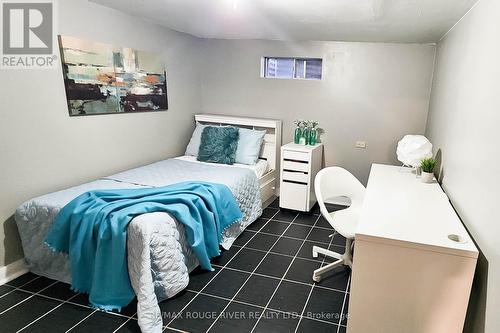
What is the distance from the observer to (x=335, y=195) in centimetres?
279

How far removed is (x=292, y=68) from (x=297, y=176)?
1.45 metres

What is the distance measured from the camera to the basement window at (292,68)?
4.25m

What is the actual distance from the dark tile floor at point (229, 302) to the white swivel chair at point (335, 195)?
10 centimetres

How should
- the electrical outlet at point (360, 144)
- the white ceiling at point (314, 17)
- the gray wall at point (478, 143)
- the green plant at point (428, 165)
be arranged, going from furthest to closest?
1. the electrical outlet at point (360, 144)
2. the green plant at point (428, 165)
3. the white ceiling at point (314, 17)
4. the gray wall at point (478, 143)

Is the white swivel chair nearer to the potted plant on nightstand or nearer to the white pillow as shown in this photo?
the potted plant on nightstand

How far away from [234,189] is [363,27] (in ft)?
6.29

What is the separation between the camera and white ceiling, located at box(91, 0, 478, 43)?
2371mm

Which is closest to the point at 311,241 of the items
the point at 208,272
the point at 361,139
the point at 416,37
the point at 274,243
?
the point at 274,243

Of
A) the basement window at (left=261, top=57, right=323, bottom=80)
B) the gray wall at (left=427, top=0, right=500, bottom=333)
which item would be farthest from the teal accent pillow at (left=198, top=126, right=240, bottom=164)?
the gray wall at (left=427, top=0, right=500, bottom=333)

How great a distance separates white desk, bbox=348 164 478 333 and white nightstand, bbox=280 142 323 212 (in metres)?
2.07

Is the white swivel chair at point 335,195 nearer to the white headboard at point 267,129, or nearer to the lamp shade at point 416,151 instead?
the lamp shade at point 416,151

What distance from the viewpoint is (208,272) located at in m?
2.70

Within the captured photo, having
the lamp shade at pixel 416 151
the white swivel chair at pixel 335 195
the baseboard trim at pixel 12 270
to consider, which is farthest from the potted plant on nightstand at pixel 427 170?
the baseboard trim at pixel 12 270

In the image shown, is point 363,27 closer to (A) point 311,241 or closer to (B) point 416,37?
(B) point 416,37
